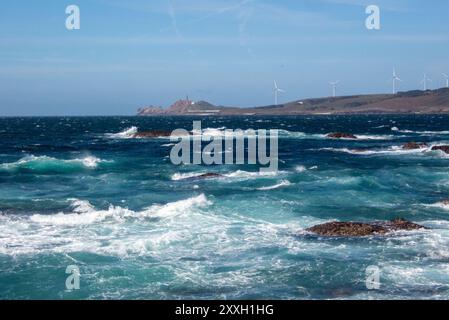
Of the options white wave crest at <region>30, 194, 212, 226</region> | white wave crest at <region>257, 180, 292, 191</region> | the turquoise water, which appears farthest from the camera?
white wave crest at <region>257, 180, 292, 191</region>

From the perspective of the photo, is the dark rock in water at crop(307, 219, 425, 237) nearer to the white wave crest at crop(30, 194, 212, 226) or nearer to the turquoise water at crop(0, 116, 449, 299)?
the turquoise water at crop(0, 116, 449, 299)

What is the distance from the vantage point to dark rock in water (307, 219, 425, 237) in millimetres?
23688

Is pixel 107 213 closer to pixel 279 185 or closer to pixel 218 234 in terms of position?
pixel 218 234

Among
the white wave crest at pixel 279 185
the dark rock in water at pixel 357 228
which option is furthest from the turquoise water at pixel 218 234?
the dark rock in water at pixel 357 228

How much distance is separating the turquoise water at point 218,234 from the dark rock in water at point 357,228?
2.42 feet

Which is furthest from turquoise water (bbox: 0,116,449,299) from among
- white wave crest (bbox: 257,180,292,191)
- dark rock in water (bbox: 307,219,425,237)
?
dark rock in water (bbox: 307,219,425,237)

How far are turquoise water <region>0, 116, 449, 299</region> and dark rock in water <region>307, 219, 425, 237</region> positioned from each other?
737 mm

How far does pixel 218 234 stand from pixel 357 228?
5.77 m

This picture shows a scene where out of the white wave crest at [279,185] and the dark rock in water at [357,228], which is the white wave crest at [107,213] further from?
the dark rock in water at [357,228]

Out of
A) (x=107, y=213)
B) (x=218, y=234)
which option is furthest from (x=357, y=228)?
(x=107, y=213)

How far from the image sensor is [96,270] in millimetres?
19109

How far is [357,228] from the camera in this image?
23984mm

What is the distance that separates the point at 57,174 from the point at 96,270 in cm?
2902
